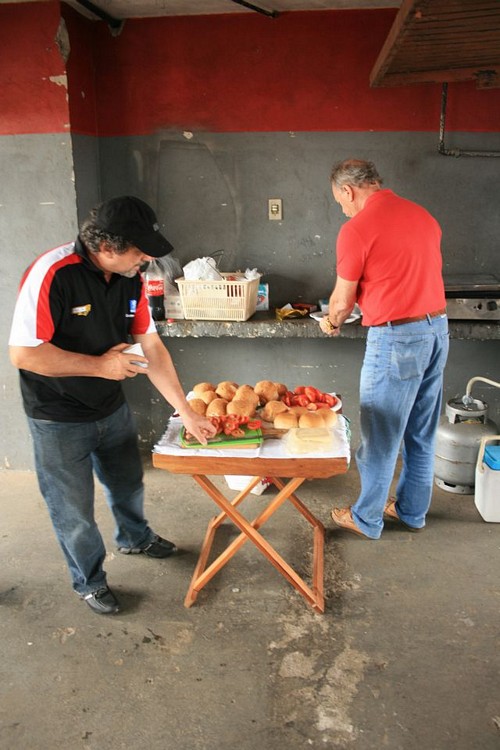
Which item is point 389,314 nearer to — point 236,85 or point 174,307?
point 174,307

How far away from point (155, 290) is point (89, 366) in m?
1.70

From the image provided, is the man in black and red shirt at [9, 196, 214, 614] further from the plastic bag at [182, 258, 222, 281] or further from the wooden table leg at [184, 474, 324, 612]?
the plastic bag at [182, 258, 222, 281]

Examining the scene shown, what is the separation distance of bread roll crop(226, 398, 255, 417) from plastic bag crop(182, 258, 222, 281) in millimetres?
1333

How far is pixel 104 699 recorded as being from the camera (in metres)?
2.44

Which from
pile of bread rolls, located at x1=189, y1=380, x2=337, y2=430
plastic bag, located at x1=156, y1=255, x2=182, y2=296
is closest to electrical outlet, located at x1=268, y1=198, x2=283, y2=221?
plastic bag, located at x1=156, y1=255, x2=182, y2=296

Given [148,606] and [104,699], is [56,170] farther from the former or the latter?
[104,699]

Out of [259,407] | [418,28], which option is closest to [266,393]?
A: [259,407]

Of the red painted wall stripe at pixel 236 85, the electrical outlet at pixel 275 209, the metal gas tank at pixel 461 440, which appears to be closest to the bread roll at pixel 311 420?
the metal gas tank at pixel 461 440

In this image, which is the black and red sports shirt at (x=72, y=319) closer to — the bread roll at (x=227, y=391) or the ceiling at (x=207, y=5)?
the bread roll at (x=227, y=391)

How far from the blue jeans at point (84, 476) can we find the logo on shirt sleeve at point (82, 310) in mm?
504

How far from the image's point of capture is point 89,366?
8.20ft

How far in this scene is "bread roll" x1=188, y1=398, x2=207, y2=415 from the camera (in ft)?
9.61

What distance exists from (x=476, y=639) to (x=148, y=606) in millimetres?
1561

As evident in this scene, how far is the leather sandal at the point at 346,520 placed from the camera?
139 inches
